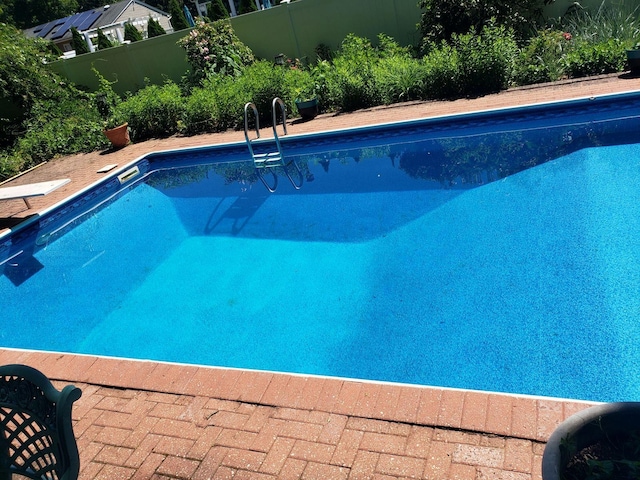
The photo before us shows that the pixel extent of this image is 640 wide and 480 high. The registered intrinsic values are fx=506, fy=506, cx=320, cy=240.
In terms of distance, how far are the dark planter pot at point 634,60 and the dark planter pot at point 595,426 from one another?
744 cm

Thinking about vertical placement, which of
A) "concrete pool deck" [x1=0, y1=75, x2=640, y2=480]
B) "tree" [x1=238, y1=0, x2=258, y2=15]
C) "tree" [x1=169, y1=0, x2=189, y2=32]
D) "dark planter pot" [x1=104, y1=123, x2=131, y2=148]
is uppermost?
"tree" [x1=169, y1=0, x2=189, y2=32]

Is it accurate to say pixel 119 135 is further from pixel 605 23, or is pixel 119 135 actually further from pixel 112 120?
pixel 605 23

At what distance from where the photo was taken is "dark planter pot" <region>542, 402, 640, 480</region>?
1.67 m

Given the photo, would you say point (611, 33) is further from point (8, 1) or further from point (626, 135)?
point (8, 1)

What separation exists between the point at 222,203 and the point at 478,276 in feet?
14.1

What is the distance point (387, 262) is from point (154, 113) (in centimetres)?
789

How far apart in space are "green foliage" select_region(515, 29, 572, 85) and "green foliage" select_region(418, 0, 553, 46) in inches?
37.0

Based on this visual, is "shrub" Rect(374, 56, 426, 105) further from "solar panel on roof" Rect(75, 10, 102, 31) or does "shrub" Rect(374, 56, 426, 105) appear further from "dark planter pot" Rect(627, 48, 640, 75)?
"solar panel on roof" Rect(75, 10, 102, 31)

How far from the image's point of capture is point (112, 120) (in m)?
11.3

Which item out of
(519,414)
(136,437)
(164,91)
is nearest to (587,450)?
(519,414)

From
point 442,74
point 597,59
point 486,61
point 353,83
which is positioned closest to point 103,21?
point 353,83

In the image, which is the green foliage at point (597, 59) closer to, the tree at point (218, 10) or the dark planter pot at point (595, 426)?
the dark planter pot at point (595, 426)

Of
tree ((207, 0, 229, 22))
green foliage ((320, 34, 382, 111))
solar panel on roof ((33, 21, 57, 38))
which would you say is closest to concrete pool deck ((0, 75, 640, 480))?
green foliage ((320, 34, 382, 111))

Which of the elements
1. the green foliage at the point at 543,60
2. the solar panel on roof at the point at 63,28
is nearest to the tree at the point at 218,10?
the green foliage at the point at 543,60
